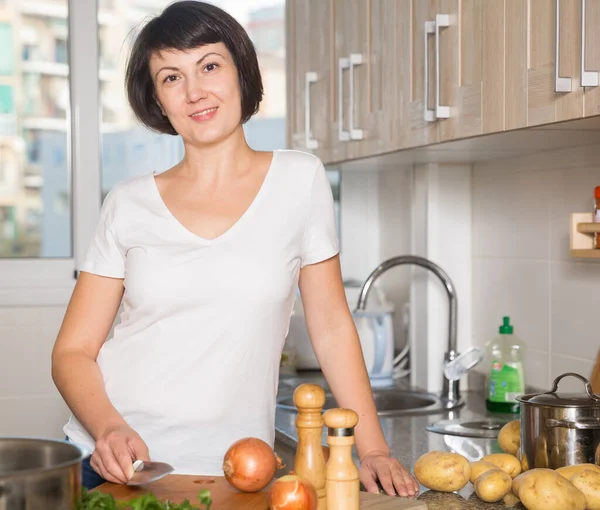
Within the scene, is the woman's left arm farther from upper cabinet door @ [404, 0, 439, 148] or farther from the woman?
upper cabinet door @ [404, 0, 439, 148]

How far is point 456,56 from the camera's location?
1690 mm

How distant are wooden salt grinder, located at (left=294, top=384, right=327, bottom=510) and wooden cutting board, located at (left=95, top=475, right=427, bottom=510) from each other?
10 cm

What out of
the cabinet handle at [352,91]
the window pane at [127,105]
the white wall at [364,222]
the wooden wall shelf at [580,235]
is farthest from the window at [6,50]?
the wooden wall shelf at [580,235]

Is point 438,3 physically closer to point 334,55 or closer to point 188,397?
point 334,55

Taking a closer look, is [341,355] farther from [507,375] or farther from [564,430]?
[507,375]

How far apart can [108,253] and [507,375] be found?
1.08m

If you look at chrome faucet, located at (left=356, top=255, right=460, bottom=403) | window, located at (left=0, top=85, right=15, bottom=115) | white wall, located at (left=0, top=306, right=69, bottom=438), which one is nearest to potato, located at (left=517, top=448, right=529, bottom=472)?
chrome faucet, located at (left=356, top=255, right=460, bottom=403)

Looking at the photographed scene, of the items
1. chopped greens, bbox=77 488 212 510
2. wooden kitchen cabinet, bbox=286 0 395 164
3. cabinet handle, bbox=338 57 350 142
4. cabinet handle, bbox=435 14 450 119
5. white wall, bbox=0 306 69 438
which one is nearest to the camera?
chopped greens, bbox=77 488 212 510

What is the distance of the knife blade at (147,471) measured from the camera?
3.67 feet

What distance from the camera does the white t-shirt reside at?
4.61 feet

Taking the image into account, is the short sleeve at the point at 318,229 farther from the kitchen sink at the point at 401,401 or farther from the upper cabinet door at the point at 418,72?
the kitchen sink at the point at 401,401

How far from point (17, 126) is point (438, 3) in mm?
1701

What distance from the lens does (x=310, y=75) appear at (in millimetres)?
2520

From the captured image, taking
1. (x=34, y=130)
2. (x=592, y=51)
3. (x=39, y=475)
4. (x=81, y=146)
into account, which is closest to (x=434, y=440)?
(x=592, y=51)
